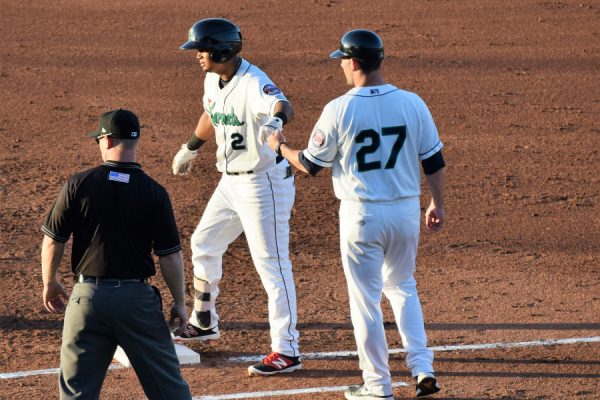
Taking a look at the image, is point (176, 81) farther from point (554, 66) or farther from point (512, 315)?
point (512, 315)

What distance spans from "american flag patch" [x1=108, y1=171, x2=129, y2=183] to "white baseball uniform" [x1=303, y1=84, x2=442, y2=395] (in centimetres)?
123

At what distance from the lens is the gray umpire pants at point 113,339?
16.8 ft

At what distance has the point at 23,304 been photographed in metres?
7.88

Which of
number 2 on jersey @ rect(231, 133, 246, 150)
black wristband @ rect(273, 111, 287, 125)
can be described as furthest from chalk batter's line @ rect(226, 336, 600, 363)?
black wristband @ rect(273, 111, 287, 125)

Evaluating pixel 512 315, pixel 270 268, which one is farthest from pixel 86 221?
pixel 512 315

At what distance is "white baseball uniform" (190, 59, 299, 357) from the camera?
6.77 meters

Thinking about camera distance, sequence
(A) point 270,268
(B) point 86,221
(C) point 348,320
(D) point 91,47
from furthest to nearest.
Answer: (D) point 91,47 < (C) point 348,320 < (A) point 270,268 < (B) point 86,221

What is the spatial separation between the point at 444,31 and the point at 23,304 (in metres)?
9.08

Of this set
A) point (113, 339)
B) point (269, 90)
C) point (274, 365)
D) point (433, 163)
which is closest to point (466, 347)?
point (274, 365)

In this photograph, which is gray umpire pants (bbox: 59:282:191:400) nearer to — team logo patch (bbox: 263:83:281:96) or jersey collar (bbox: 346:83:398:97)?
jersey collar (bbox: 346:83:398:97)

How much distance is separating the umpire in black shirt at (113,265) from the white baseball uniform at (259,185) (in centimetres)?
158

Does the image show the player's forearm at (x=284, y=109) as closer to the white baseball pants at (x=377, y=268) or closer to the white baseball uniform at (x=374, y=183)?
the white baseball uniform at (x=374, y=183)

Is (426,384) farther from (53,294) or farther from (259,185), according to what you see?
(53,294)

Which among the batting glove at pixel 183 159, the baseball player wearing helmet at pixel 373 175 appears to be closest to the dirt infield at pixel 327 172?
the baseball player wearing helmet at pixel 373 175
